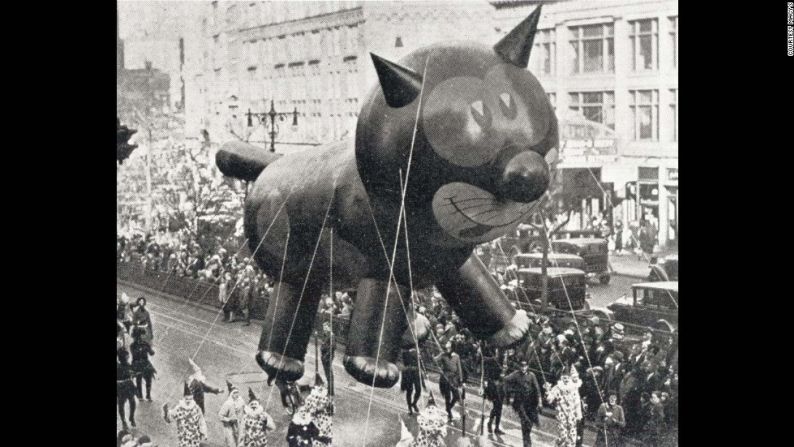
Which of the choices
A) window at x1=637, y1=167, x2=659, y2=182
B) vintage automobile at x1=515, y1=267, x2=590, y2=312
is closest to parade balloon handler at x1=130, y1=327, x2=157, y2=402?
vintage automobile at x1=515, y1=267, x2=590, y2=312

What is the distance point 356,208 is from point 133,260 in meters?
1.94

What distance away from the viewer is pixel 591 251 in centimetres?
590

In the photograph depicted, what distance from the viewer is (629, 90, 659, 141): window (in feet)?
19.1

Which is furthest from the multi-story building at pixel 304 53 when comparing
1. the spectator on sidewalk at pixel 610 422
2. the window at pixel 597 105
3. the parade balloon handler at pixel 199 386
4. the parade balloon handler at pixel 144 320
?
the spectator on sidewalk at pixel 610 422

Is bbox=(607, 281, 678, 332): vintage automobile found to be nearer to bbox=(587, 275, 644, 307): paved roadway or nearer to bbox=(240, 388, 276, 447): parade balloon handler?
bbox=(587, 275, 644, 307): paved roadway

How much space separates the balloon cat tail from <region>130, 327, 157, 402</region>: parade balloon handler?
1156 mm

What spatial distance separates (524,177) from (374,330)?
39.0 inches

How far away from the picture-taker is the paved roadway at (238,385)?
5691 mm

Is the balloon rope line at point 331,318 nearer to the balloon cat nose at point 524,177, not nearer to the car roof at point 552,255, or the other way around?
the balloon cat nose at point 524,177

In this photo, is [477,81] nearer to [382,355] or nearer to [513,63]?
[513,63]
